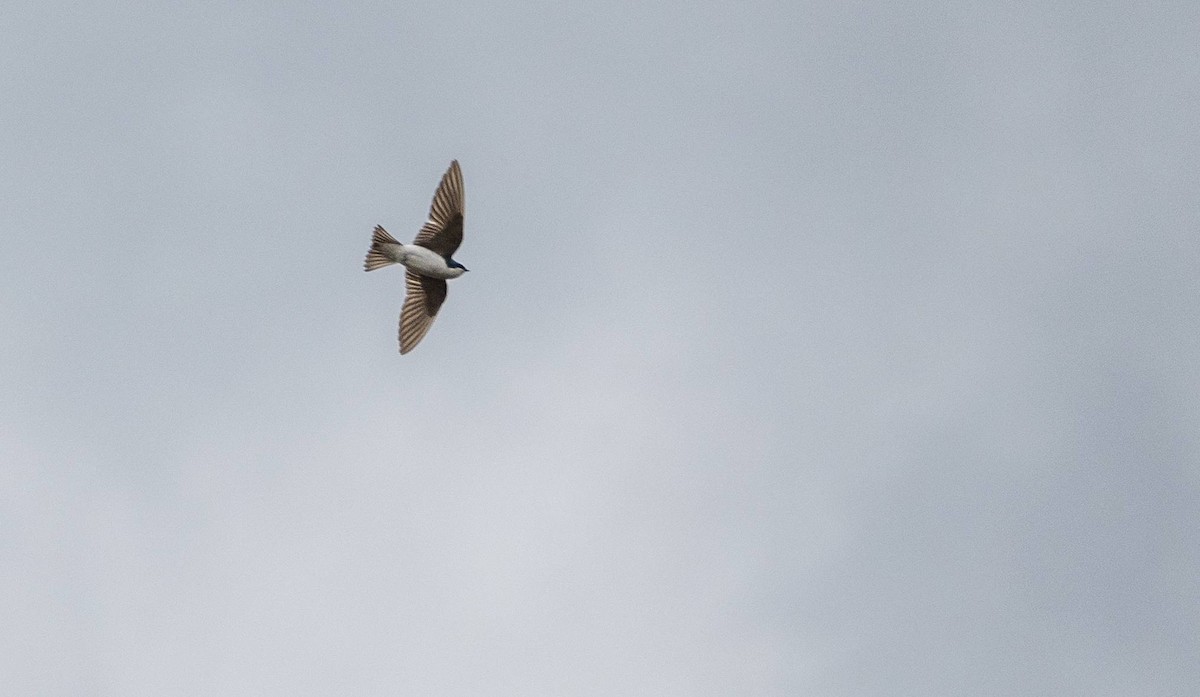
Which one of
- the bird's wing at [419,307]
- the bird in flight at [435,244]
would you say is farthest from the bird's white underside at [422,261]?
the bird's wing at [419,307]

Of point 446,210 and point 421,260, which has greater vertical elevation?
point 446,210

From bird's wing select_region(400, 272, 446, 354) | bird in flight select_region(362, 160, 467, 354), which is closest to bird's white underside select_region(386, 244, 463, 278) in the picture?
bird in flight select_region(362, 160, 467, 354)

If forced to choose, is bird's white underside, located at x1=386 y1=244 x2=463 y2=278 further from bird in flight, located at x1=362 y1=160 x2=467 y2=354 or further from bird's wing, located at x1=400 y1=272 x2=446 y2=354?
bird's wing, located at x1=400 y1=272 x2=446 y2=354

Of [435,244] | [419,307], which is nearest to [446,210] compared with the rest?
[435,244]

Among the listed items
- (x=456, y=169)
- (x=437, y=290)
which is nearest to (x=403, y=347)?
(x=437, y=290)

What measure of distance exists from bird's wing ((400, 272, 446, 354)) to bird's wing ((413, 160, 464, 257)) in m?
1.30

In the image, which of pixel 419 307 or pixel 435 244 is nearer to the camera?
pixel 435 244

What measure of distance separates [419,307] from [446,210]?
90.3 inches

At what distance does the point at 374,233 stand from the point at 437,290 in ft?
7.16

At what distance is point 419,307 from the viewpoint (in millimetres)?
28984

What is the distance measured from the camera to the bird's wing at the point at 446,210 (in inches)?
1084

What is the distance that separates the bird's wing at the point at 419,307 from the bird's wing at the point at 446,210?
1297 millimetres

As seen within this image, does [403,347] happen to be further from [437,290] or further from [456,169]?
[456,169]

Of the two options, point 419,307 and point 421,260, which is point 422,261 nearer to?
point 421,260
